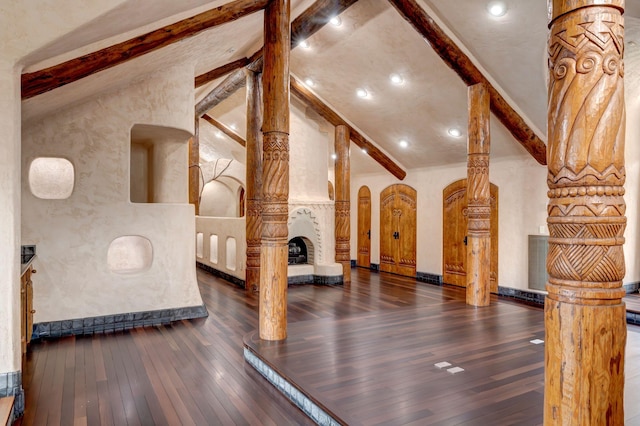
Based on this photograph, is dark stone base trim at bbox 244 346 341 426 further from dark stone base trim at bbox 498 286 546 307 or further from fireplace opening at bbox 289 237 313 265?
dark stone base trim at bbox 498 286 546 307

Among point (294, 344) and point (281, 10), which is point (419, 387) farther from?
point (281, 10)

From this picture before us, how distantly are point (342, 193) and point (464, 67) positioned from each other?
12.3ft

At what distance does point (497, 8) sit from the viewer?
4812mm

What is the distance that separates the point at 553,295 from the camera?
1.54 m

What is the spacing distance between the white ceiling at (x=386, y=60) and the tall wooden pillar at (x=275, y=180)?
0.77 m

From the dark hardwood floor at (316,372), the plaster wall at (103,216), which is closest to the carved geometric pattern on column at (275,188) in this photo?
the dark hardwood floor at (316,372)

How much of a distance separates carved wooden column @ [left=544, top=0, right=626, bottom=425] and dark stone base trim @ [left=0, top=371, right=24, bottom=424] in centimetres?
354

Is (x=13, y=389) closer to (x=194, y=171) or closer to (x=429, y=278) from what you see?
(x=429, y=278)

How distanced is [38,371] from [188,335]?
1.61m

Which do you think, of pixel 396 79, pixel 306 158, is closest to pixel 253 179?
pixel 306 158

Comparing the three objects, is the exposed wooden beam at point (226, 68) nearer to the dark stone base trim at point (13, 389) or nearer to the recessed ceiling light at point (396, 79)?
the recessed ceiling light at point (396, 79)

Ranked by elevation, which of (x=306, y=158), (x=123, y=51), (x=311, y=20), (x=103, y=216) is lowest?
(x=103, y=216)

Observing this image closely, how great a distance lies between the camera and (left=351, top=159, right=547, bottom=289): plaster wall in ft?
24.1

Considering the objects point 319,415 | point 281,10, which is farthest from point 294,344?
point 281,10
